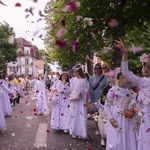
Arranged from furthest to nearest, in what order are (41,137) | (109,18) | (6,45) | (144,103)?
(6,45), (109,18), (41,137), (144,103)

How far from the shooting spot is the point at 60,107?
35.5 ft

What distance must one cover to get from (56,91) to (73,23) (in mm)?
2186

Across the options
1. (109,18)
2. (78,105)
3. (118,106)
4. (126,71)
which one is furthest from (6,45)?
(126,71)

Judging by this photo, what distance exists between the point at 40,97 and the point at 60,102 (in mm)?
4688

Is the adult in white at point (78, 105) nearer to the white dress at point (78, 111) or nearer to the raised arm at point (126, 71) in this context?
the white dress at point (78, 111)

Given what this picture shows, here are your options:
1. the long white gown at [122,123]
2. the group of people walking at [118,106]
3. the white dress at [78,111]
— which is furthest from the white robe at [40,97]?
the long white gown at [122,123]

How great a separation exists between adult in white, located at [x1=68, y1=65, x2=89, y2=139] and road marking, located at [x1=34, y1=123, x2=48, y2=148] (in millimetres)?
788

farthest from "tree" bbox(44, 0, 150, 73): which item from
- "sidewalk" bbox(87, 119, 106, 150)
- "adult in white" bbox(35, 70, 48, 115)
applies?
"adult in white" bbox(35, 70, 48, 115)

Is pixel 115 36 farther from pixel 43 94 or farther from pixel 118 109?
pixel 43 94

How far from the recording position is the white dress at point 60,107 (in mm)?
10367

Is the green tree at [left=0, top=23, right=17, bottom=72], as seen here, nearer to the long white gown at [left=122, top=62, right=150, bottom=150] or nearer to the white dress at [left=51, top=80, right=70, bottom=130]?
the white dress at [left=51, top=80, right=70, bottom=130]

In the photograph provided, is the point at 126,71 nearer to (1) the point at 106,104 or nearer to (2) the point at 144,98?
(2) the point at 144,98

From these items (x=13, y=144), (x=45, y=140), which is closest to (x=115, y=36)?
(x=45, y=140)

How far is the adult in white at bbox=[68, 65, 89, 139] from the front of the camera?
9.20 meters
